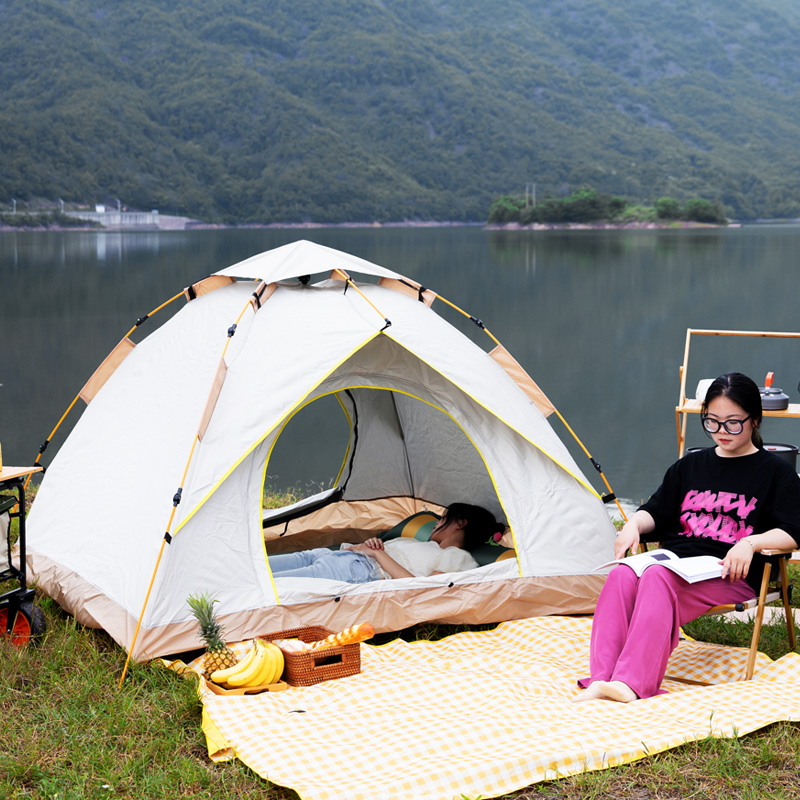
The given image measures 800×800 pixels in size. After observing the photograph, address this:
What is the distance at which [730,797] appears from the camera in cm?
230

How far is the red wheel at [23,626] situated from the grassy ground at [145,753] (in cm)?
9

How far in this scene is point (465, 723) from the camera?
2605mm

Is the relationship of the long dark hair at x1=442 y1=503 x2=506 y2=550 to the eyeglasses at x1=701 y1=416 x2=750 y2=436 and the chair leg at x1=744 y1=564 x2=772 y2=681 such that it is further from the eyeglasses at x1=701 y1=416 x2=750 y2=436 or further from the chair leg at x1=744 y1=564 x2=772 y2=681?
the chair leg at x1=744 y1=564 x2=772 y2=681

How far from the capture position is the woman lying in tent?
3.94m

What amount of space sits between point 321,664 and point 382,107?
12857 centimetres

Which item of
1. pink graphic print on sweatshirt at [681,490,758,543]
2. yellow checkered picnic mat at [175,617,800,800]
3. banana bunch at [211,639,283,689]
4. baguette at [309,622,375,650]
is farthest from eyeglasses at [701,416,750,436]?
banana bunch at [211,639,283,689]

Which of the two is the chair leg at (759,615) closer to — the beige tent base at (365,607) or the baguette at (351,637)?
the beige tent base at (365,607)

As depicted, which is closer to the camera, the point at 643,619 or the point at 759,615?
the point at 643,619

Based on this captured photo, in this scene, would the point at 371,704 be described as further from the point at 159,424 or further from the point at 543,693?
the point at 159,424

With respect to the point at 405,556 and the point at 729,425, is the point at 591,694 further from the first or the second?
the point at 405,556

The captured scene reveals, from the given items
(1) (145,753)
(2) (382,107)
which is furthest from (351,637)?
(2) (382,107)

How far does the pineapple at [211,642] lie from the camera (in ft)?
9.82

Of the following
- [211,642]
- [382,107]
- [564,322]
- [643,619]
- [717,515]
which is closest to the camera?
[643,619]

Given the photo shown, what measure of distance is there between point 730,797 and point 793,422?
28.1 feet
